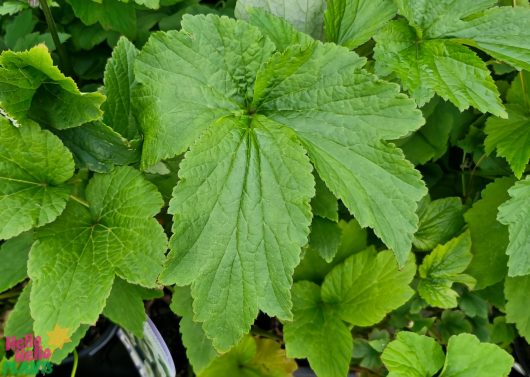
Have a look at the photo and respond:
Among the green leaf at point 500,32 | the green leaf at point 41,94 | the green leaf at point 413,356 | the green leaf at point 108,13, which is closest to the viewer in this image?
the green leaf at point 41,94

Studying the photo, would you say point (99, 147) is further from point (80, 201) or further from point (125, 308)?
point (125, 308)

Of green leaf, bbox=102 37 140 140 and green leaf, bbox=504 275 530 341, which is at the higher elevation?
green leaf, bbox=102 37 140 140

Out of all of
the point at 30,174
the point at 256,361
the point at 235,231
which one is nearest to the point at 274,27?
the point at 235,231

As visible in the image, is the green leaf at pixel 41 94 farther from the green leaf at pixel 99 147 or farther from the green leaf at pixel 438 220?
the green leaf at pixel 438 220

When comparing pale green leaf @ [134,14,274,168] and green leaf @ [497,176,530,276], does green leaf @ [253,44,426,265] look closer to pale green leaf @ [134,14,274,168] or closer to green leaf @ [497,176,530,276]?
pale green leaf @ [134,14,274,168]

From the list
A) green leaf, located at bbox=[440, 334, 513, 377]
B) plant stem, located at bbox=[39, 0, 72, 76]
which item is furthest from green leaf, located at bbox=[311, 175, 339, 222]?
plant stem, located at bbox=[39, 0, 72, 76]

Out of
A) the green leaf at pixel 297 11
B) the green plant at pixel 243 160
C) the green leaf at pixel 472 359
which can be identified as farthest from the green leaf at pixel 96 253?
the green leaf at pixel 472 359
